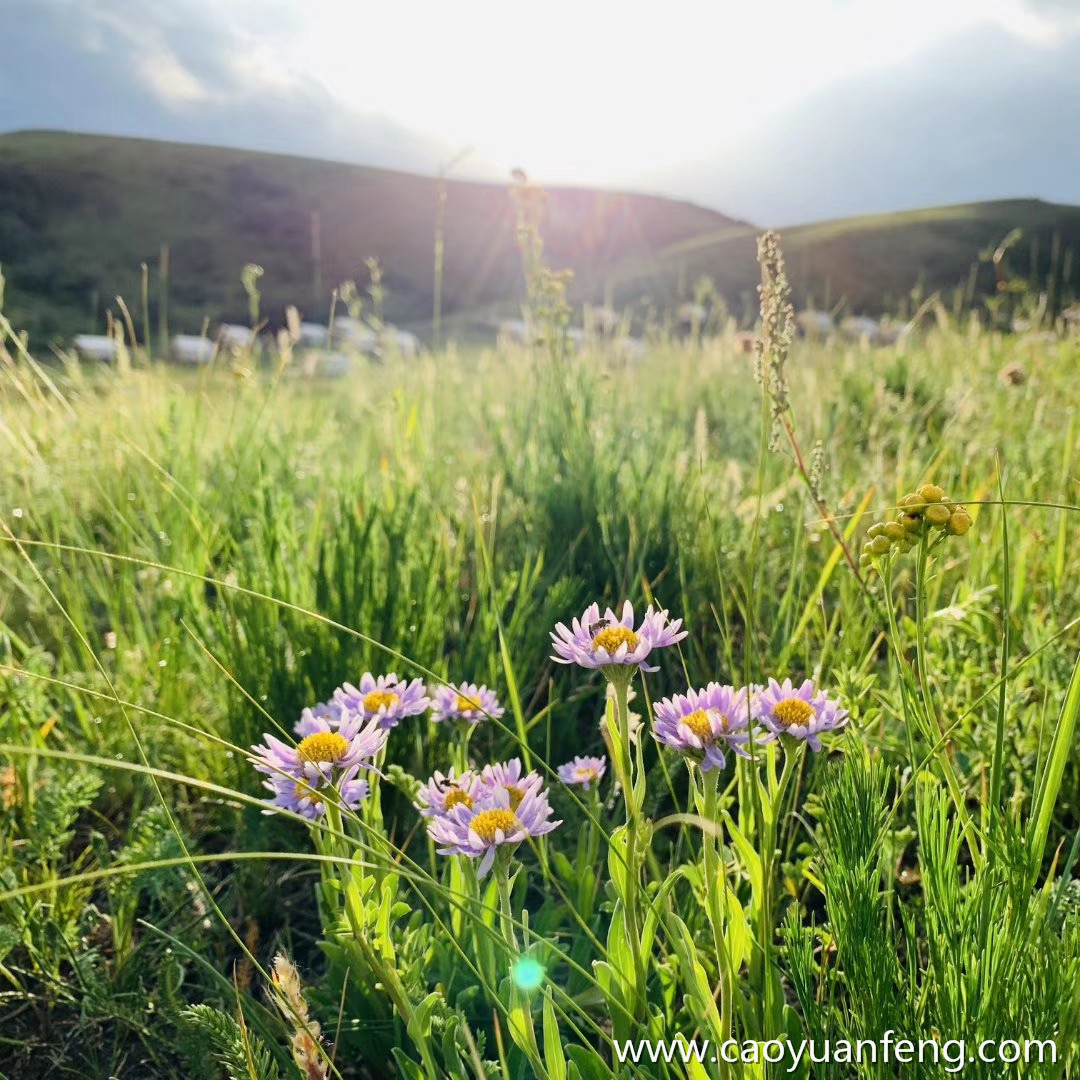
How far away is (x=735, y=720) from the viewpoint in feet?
2.54

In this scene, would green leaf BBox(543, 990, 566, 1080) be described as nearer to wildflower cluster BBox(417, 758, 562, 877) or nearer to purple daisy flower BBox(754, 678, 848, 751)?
wildflower cluster BBox(417, 758, 562, 877)

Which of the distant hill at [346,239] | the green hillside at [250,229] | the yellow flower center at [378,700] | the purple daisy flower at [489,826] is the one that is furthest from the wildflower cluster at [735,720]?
the green hillside at [250,229]

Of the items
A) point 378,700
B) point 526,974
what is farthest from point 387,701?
point 526,974

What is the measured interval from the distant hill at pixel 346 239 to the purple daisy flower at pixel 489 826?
96.6ft

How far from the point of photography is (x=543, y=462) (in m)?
2.41

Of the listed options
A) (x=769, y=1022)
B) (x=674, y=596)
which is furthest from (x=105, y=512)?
(x=769, y=1022)

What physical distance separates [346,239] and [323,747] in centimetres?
4278

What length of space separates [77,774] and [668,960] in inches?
40.5

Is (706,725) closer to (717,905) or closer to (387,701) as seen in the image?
(717,905)

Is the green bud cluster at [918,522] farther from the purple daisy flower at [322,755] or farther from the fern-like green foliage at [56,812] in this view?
the fern-like green foliage at [56,812]

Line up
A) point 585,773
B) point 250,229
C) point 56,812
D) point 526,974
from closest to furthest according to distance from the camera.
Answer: point 526,974 < point 585,773 < point 56,812 < point 250,229

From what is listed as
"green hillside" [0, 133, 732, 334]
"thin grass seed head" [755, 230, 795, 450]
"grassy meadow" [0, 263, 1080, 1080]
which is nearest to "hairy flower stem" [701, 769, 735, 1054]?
"grassy meadow" [0, 263, 1080, 1080]

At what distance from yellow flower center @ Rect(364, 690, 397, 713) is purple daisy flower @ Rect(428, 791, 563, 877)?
226mm

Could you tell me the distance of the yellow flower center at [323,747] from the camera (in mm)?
792
